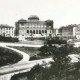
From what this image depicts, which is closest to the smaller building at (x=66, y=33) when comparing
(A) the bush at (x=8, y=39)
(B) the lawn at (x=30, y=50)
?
(B) the lawn at (x=30, y=50)

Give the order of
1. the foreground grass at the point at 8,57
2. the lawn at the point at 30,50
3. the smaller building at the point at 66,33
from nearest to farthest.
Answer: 1. the foreground grass at the point at 8,57
2. the lawn at the point at 30,50
3. the smaller building at the point at 66,33

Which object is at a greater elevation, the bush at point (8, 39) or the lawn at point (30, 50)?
the bush at point (8, 39)

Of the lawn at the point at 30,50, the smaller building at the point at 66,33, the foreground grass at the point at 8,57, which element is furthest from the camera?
the smaller building at the point at 66,33

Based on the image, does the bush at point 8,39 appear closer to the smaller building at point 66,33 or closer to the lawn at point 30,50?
the lawn at point 30,50

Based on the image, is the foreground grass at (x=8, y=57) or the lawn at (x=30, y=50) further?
the lawn at (x=30, y=50)

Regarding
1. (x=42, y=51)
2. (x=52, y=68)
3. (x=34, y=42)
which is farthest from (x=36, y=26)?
(x=52, y=68)

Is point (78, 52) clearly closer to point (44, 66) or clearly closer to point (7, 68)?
point (44, 66)

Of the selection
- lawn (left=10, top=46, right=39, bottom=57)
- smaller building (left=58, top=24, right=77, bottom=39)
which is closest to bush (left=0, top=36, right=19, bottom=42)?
lawn (left=10, top=46, right=39, bottom=57)

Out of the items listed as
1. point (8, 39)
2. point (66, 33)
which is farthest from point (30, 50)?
point (66, 33)
